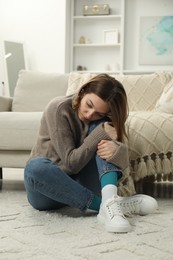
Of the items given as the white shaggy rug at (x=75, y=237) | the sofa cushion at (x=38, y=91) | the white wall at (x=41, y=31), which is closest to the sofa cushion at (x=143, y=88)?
the sofa cushion at (x=38, y=91)

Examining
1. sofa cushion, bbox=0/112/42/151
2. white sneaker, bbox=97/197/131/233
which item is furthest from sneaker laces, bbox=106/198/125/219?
sofa cushion, bbox=0/112/42/151

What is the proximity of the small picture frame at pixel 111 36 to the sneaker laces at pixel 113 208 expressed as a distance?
4.82 metres

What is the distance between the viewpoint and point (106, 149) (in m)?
1.68

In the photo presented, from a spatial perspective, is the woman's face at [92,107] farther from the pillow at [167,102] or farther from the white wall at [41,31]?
the white wall at [41,31]

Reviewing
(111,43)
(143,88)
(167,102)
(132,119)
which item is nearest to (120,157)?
(132,119)

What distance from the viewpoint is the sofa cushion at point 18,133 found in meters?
2.41

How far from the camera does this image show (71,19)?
6.28 m

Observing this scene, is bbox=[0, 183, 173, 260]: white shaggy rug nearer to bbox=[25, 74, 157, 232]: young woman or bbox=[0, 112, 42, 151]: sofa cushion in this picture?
bbox=[25, 74, 157, 232]: young woman

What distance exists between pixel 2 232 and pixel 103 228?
0.35 meters

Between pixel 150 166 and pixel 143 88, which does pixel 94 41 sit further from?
pixel 150 166

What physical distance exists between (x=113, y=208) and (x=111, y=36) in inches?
193

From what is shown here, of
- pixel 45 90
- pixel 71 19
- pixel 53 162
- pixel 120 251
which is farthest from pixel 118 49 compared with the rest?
pixel 120 251

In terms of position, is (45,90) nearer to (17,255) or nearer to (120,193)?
(120,193)

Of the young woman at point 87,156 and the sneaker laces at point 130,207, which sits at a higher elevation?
the young woman at point 87,156
